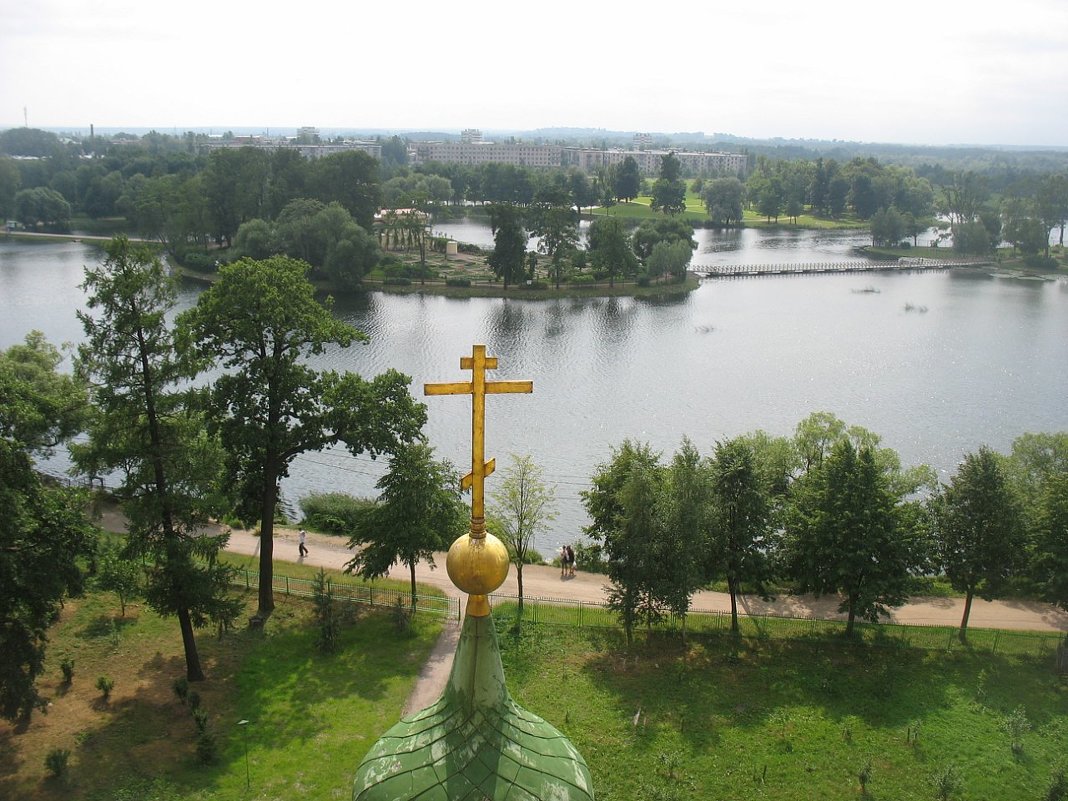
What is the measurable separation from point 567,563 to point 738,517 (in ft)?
26.3

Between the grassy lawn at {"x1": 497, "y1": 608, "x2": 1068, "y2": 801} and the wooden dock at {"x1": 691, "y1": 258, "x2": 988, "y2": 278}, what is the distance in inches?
3362

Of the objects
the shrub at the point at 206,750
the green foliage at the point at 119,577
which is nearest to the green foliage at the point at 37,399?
the green foliage at the point at 119,577

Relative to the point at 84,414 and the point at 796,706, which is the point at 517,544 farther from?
the point at 84,414

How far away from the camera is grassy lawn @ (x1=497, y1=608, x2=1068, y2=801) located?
70.4 feet

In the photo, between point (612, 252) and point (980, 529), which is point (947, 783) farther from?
point (612, 252)

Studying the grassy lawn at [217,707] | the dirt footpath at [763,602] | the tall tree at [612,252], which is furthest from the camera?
the tall tree at [612,252]

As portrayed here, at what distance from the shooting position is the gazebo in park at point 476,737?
7551 millimetres

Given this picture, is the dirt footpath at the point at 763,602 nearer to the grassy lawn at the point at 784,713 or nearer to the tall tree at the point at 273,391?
the grassy lawn at the point at 784,713

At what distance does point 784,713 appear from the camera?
2406 centimetres

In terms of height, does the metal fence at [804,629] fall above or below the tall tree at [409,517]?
below

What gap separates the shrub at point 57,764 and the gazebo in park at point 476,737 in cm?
1496

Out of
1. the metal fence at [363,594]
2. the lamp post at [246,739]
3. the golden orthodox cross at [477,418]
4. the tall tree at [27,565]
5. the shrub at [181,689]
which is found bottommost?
the lamp post at [246,739]

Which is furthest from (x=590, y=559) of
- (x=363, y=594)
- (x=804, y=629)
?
(x=363, y=594)

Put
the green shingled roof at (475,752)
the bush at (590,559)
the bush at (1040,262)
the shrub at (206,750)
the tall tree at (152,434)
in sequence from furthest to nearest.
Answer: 1. the bush at (1040,262)
2. the bush at (590,559)
3. the tall tree at (152,434)
4. the shrub at (206,750)
5. the green shingled roof at (475,752)
